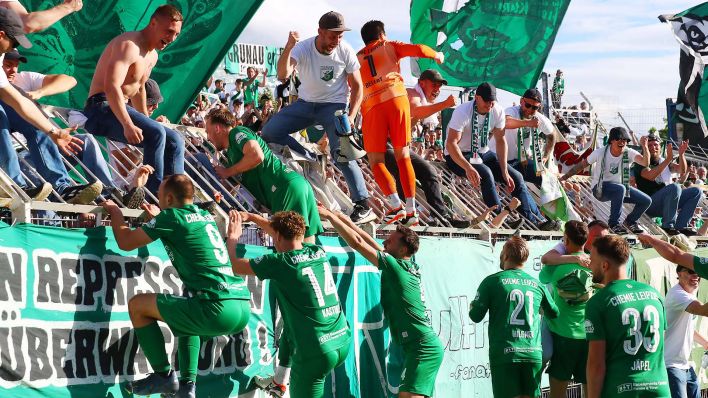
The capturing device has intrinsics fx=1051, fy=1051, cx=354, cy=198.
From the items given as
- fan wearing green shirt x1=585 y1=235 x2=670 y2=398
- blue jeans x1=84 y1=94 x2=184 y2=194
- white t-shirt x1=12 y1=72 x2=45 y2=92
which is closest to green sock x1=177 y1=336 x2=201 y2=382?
blue jeans x1=84 y1=94 x2=184 y2=194

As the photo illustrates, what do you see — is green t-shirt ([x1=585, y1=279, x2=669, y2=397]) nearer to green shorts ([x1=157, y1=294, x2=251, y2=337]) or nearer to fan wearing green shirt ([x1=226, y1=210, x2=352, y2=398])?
fan wearing green shirt ([x1=226, y1=210, x2=352, y2=398])

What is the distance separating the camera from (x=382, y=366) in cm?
1065

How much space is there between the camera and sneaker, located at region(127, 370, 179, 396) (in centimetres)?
764

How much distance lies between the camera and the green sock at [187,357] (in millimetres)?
7855

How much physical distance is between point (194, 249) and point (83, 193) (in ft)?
3.66

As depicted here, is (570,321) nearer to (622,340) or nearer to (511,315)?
(511,315)

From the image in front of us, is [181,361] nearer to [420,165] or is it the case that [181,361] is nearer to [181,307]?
[181,307]

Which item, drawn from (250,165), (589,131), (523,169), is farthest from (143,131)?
(589,131)

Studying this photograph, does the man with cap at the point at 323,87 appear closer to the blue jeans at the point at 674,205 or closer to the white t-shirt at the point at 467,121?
the white t-shirt at the point at 467,121

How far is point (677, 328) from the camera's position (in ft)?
36.3

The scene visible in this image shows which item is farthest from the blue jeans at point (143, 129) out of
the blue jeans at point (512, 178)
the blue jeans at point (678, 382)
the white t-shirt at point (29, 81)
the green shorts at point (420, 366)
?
the blue jeans at point (678, 382)

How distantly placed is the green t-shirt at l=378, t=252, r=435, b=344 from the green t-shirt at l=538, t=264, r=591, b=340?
1.50 metres

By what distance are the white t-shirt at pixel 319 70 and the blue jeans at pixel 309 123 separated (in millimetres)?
98

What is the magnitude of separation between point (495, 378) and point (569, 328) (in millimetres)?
1240
